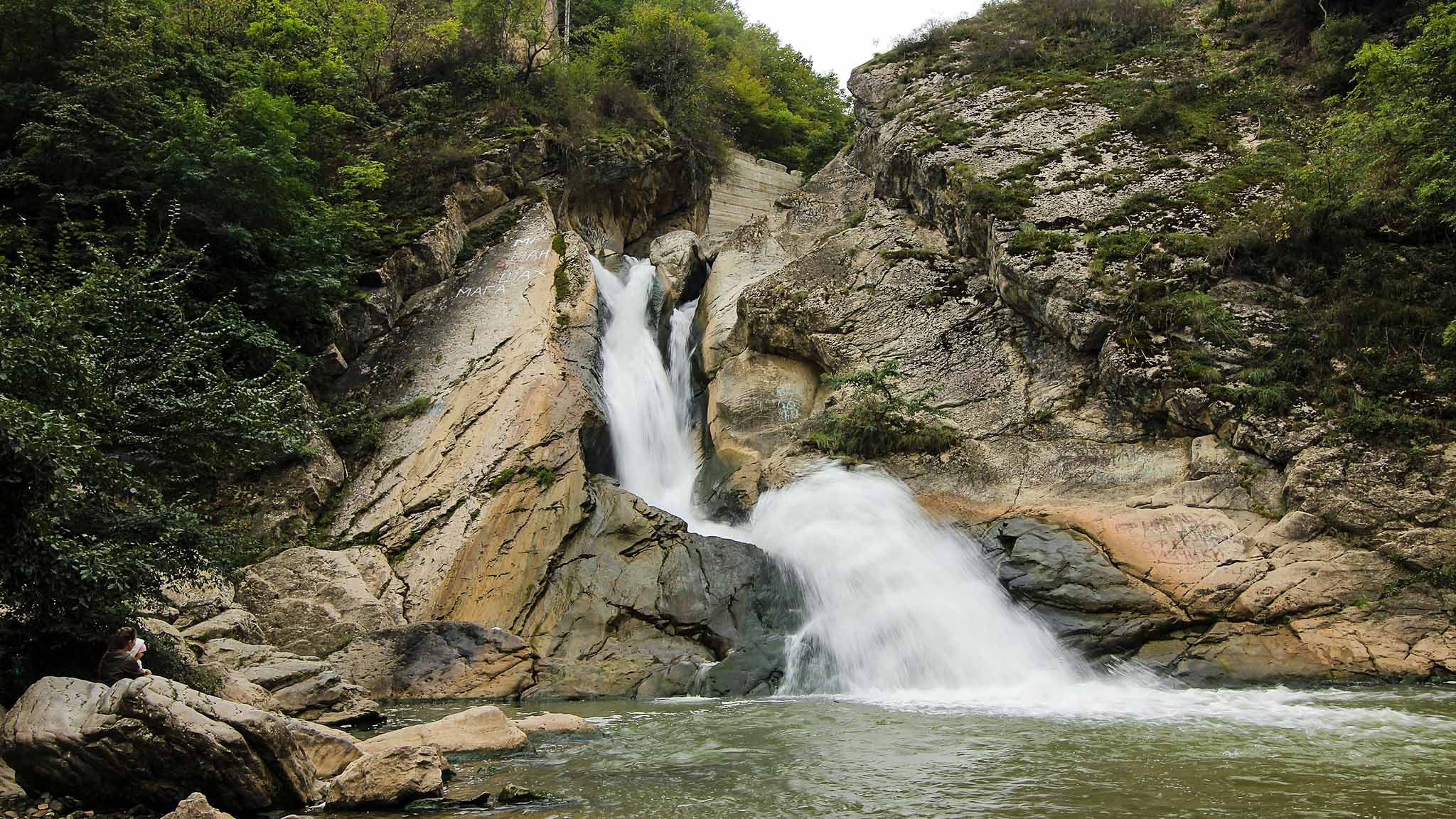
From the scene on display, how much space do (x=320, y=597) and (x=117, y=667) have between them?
20.2ft

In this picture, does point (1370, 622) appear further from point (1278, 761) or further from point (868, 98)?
point (868, 98)

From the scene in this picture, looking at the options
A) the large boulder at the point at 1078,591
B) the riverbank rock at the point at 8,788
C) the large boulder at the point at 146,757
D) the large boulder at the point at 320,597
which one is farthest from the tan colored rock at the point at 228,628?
the large boulder at the point at 1078,591

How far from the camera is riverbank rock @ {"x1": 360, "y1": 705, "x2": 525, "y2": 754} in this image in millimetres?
8750

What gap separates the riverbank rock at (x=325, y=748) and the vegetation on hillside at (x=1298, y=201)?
1468 centimetres

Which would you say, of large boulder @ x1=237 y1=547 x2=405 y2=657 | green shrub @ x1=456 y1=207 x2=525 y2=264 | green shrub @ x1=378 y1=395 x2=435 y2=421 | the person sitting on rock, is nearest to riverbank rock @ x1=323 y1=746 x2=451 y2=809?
the person sitting on rock

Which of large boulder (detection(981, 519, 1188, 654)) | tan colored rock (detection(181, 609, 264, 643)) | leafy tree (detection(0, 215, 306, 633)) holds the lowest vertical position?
tan colored rock (detection(181, 609, 264, 643))

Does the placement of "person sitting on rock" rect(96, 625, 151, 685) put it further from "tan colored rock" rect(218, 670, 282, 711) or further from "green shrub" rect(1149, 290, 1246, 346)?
"green shrub" rect(1149, 290, 1246, 346)

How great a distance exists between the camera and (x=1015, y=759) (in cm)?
784

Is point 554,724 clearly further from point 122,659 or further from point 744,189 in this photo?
point 744,189

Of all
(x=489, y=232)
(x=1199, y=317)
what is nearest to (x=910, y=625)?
(x=1199, y=317)

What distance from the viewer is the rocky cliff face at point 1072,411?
12.5 m

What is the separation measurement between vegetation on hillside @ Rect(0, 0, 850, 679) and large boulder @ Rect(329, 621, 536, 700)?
258 centimetres

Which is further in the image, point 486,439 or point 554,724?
point 486,439

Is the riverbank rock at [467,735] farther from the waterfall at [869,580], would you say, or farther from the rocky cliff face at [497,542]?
the waterfall at [869,580]
